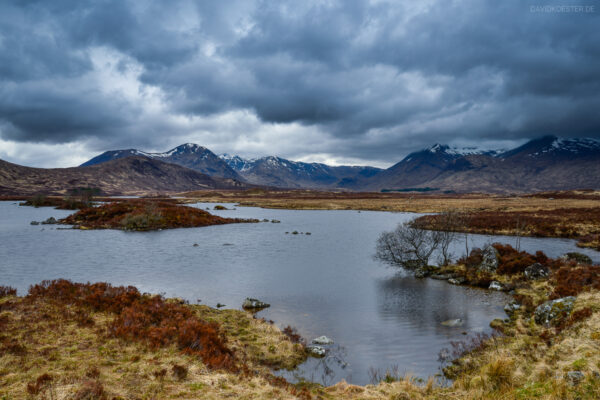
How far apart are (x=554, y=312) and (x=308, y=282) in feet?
49.2

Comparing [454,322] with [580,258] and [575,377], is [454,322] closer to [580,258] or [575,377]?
[575,377]

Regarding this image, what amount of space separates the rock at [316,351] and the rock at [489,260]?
19292 millimetres

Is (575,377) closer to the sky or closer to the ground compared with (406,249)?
closer to the sky

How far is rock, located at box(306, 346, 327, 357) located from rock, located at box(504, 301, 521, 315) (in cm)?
1187

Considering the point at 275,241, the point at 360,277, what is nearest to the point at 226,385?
the point at 360,277

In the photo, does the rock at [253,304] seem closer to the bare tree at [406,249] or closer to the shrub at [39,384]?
the shrub at [39,384]

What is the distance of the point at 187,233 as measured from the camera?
175 feet

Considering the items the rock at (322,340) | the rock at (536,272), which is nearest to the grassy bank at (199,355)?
the rock at (322,340)

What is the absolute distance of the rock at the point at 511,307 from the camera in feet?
60.7

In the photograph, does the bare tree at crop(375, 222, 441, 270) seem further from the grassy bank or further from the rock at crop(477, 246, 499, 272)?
the grassy bank

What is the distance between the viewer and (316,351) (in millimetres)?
13547

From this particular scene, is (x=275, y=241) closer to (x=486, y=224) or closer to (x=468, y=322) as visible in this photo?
(x=468, y=322)

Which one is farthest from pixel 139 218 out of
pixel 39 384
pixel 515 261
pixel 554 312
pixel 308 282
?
pixel 554 312

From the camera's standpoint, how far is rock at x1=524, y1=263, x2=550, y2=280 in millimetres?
24197
